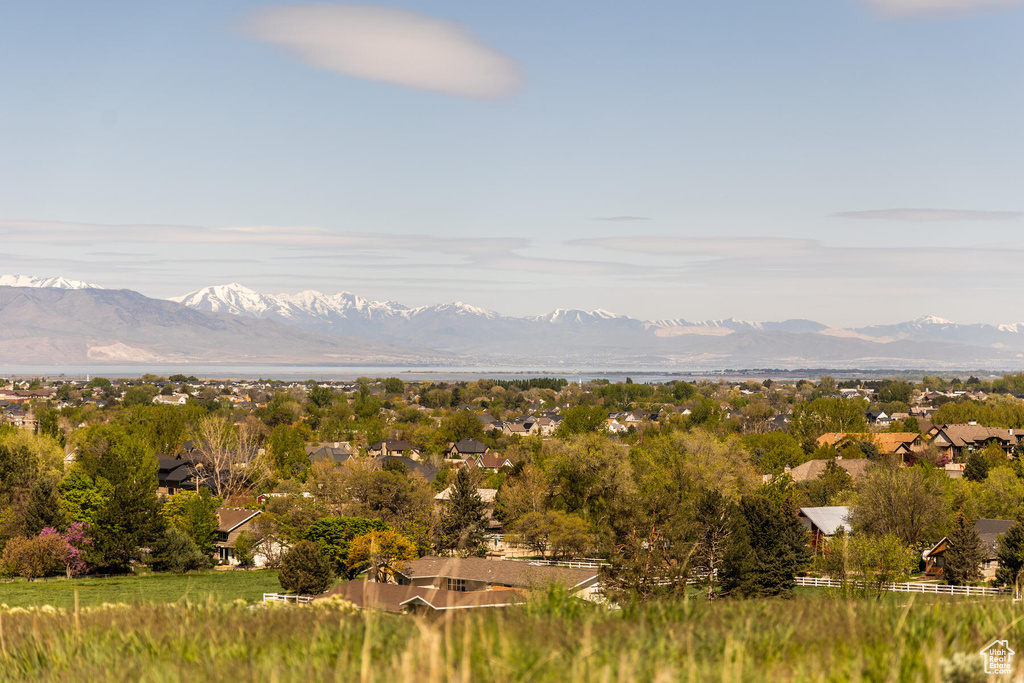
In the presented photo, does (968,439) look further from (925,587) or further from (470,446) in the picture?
(925,587)

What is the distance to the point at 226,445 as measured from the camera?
7769 cm

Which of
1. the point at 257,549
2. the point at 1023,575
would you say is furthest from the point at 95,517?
the point at 1023,575

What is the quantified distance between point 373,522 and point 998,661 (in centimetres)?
3846

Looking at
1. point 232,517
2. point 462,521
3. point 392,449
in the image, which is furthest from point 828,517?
point 392,449

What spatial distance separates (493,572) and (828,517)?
2214 centimetres

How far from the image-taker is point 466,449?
98.5 metres

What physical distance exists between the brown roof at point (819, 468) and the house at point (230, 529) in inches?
1560

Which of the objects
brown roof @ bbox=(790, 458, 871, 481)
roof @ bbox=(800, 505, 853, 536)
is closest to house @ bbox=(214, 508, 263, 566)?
roof @ bbox=(800, 505, 853, 536)

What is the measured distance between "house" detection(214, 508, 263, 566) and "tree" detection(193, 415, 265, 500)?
10375 millimetres

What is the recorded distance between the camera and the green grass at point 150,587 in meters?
37.6

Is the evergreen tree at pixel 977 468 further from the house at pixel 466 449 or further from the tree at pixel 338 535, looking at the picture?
the tree at pixel 338 535

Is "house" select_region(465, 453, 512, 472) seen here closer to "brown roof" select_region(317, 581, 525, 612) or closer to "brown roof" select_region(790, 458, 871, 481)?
Result: "brown roof" select_region(790, 458, 871, 481)

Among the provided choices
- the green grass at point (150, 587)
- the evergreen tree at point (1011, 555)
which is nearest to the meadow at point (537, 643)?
the green grass at point (150, 587)

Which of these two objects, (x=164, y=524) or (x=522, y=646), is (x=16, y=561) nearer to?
(x=164, y=524)
